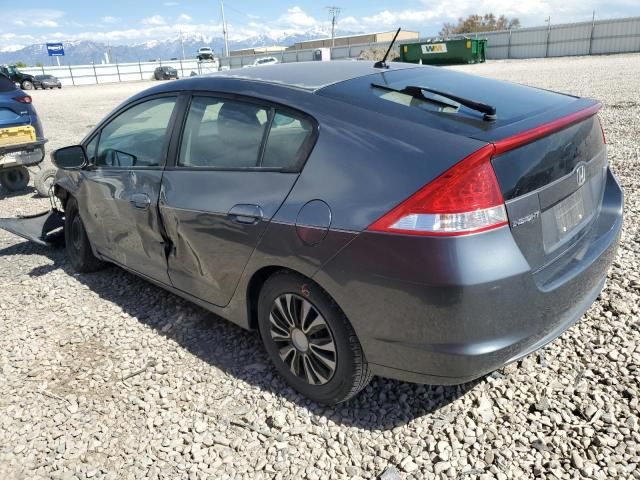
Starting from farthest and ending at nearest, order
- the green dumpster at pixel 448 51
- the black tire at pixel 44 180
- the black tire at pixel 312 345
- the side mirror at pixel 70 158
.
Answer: the green dumpster at pixel 448 51
the black tire at pixel 44 180
the side mirror at pixel 70 158
the black tire at pixel 312 345

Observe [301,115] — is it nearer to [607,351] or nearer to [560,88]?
[607,351]

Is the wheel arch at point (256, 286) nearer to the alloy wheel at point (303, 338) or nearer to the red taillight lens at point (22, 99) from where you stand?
the alloy wheel at point (303, 338)

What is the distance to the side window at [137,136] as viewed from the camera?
11.5ft

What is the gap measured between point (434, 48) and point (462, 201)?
47237 millimetres

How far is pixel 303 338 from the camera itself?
270cm

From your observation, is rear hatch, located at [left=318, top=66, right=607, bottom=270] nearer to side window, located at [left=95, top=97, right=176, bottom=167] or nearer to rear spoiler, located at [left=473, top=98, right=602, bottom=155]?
rear spoiler, located at [left=473, top=98, right=602, bottom=155]

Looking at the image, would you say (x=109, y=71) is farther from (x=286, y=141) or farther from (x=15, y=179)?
(x=286, y=141)

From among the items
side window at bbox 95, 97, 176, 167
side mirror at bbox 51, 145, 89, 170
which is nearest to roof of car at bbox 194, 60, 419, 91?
side window at bbox 95, 97, 176, 167

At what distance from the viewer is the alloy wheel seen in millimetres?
2576

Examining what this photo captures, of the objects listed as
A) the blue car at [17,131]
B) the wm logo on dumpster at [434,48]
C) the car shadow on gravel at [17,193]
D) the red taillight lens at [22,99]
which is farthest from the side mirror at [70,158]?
the wm logo on dumpster at [434,48]

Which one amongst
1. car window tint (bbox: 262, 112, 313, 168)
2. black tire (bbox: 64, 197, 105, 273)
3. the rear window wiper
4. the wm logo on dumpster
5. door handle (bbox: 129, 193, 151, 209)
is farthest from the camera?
the wm logo on dumpster

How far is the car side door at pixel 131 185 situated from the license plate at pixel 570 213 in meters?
2.35

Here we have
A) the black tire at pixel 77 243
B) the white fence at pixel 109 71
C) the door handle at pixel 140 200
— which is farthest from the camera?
the white fence at pixel 109 71

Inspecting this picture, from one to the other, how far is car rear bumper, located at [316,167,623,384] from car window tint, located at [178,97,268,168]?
0.94 m
